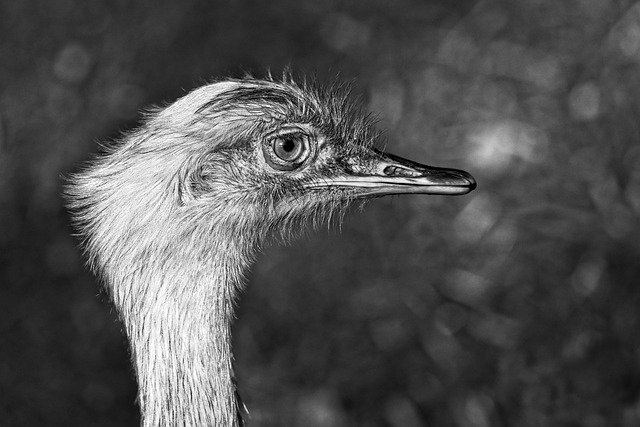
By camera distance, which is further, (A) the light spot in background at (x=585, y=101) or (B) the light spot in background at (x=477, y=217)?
(A) the light spot in background at (x=585, y=101)

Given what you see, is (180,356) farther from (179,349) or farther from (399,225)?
(399,225)

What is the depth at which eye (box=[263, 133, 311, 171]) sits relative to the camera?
2.18 metres

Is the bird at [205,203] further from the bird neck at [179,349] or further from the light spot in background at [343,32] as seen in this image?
the light spot in background at [343,32]

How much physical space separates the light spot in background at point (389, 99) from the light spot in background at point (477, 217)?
49 cm

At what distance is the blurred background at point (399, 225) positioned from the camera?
377cm

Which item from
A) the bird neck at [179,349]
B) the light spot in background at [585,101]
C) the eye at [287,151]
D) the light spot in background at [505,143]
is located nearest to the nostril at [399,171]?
→ the eye at [287,151]

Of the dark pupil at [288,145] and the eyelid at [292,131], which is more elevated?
the eyelid at [292,131]

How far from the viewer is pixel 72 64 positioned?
471 centimetres

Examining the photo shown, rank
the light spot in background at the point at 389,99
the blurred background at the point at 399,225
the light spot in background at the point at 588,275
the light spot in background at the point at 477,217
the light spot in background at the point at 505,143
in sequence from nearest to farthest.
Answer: the blurred background at the point at 399,225
the light spot in background at the point at 588,275
the light spot in background at the point at 477,217
the light spot in background at the point at 505,143
the light spot in background at the point at 389,99

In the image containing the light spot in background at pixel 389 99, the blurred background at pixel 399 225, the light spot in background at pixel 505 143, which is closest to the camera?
the blurred background at pixel 399 225

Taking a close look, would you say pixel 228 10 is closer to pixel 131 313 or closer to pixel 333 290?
pixel 333 290

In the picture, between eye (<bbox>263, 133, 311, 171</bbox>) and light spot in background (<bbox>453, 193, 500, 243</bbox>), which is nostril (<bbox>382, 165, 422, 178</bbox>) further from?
light spot in background (<bbox>453, 193, 500, 243</bbox>)

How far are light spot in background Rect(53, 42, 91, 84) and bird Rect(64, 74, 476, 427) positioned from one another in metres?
2.57

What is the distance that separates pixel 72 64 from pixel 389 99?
4.64 feet
